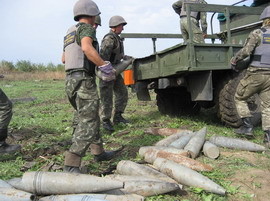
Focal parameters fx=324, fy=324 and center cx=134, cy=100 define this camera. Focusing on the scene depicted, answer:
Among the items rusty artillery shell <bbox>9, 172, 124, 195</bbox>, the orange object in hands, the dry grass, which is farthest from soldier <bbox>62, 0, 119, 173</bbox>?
the dry grass

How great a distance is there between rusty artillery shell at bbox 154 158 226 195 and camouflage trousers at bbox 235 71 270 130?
7.05 ft

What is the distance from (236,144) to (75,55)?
2.63 meters

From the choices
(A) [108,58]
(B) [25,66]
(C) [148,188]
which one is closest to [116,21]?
(A) [108,58]

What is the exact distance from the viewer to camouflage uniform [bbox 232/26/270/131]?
5.02 m

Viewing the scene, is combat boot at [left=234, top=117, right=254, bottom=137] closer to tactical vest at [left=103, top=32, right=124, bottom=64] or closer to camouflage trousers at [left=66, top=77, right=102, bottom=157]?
tactical vest at [left=103, top=32, right=124, bottom=64]

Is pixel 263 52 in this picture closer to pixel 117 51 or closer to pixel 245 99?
pixel 245 99

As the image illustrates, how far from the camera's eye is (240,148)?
4.69m

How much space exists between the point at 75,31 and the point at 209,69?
2517 mm

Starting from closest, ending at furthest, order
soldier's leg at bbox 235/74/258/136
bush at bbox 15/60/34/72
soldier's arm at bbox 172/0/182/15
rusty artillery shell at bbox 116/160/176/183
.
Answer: rusty artillery shell at bbox 116/160/176/183
soldier's leg at bbox 235/74/258/136
soldier's arm at bbox 172/0/182/15
bush at bbox 15/60/34/72

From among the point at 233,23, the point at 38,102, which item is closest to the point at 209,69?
the point at 233,23

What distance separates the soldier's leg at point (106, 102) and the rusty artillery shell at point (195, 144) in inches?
76.9

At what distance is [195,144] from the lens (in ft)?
14.5

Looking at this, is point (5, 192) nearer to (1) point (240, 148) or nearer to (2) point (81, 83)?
(2) point (81, 83)

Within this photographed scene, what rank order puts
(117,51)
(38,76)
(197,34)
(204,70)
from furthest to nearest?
(38,76) → (197,34) → (117,51) → (204,70)
